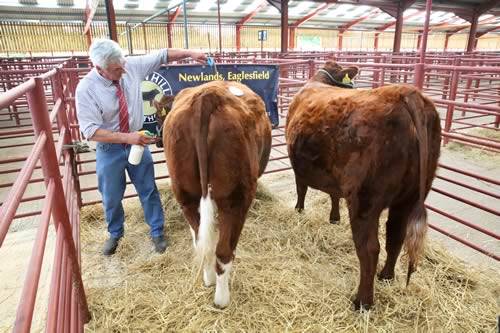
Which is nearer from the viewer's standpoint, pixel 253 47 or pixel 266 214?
pixel 266 214

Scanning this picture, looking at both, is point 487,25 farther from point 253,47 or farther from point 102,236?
point 102,236

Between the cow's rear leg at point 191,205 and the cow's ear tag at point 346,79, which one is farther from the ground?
the cow's ear tag at point 346,79

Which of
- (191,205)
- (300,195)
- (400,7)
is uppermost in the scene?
(400,7)

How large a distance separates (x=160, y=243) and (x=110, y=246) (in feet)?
1.52

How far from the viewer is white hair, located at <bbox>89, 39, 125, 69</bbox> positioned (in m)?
2.61

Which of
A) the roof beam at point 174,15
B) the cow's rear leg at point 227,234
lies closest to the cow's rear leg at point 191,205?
the cow's rear leg at point 227,234

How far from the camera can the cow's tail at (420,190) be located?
203 centimetres

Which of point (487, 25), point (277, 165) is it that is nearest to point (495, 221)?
point (277, 165)

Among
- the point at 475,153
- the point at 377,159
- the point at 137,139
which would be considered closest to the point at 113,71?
the point at 137,139

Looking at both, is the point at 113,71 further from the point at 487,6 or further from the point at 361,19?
the point at 361,19

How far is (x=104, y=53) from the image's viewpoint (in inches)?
103

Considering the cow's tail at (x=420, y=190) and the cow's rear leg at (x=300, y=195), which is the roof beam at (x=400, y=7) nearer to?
the cow's rear leg at (x=300, y=195)

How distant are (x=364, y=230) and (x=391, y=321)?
670 mm

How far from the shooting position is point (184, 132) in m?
2.13
